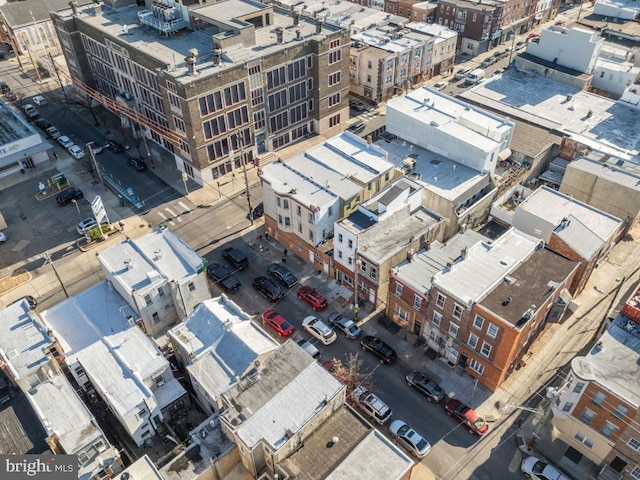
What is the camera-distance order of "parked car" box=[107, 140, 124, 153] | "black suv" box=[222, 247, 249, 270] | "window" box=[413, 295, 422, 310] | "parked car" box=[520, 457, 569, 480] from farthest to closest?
"parked car" box=[107, 140, 124, 153], "black suv" box=[222, 247, 249, 270], "window" box=[413, 295, 422, 310], "parked car" box=[520, 457, 569, 480]

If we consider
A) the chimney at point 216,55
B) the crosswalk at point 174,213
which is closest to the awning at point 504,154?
the chimney at point 216,55

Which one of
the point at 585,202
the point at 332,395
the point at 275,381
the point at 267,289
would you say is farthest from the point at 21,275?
the point at 585,202

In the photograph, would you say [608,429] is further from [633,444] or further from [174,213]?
[174,213]

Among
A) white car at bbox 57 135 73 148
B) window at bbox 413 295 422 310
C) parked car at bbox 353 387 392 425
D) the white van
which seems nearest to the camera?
parked car at bbox 353 387 392 425

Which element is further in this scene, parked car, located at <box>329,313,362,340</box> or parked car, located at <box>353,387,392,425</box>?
parked car, located at <box>329,313,362,340</box>

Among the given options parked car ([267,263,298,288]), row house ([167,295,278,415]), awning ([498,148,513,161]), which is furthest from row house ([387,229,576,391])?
awning ([498,148,513,161])

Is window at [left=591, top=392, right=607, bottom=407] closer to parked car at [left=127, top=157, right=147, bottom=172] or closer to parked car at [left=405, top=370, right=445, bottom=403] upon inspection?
parked car at [left=405, top=370, right=445, bottom=403]

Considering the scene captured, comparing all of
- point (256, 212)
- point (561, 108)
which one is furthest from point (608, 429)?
point (561, 108)

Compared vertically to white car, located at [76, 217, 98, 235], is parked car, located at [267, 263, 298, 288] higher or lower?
lower

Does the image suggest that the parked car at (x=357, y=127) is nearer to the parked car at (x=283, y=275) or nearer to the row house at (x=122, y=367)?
the parked car at (x=283, y=275)
